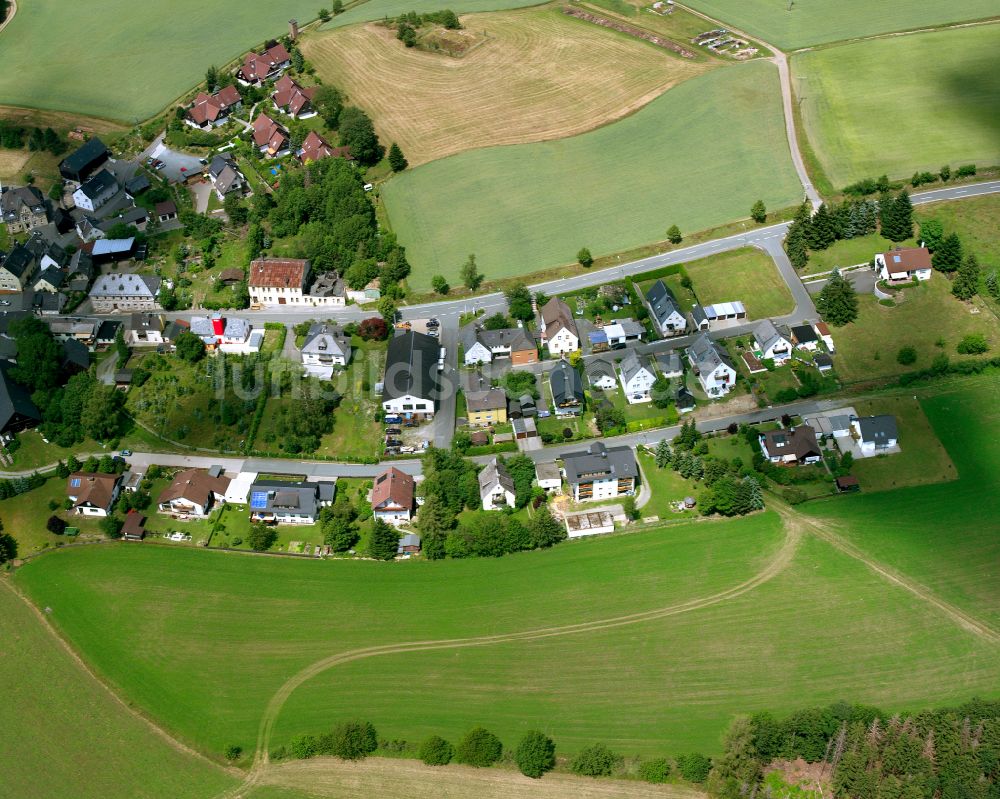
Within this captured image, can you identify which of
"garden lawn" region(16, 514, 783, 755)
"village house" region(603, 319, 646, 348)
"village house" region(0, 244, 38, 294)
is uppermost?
"village house" region(0, 244, 38, 294)

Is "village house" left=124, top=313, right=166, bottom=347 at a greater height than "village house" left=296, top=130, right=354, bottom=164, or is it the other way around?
"village house" left=296, top=130, right=354, bottom=164

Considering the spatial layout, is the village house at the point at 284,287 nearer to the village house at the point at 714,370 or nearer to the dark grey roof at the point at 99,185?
the dark grey roof at the point at 99,185

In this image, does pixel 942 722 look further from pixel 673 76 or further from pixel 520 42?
pixel 520 42

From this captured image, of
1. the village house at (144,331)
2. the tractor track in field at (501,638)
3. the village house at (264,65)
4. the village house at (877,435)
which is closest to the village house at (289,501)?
the tractor track in field at (501,638)

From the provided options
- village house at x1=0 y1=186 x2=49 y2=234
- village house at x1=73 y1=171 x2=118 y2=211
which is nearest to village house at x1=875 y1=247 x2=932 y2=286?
village house at x1=73 y1=171 x2=118 y2=211

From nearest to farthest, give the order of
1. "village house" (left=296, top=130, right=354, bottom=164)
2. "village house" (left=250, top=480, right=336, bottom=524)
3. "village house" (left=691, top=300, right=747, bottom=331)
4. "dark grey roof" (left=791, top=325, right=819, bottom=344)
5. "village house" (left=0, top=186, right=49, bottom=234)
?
1. "village house" (left=250, top=480, right=336, bottom=524)
2. "dark grey roof" (left=791, top=325, right=819, bottom=344)
3. "village house" (left=691, top=300, right=747, bottom=331)
4. "village house" (left=0, top=186, right=49, bottom=234)
5. "village house" (left=296, top=130, right=354, bottom=164)

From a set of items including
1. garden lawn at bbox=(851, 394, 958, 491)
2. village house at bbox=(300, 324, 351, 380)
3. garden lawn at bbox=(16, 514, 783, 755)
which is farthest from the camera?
village house at bbox=(300, 324, 351, 380)

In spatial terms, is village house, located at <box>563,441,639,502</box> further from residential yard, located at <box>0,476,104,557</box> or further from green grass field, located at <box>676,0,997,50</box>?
green grass field, located at <box>676,0,997,50</box>
